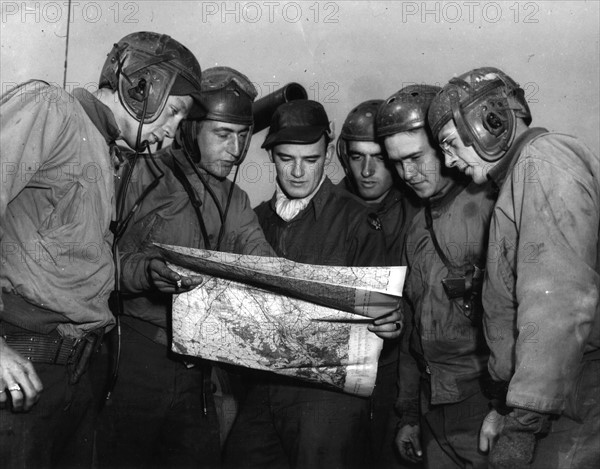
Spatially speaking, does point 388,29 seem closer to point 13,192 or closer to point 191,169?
point 191,169

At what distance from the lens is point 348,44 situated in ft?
15.8

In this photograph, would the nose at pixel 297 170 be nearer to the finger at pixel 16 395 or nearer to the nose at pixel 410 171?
the nose at pixel 410 171

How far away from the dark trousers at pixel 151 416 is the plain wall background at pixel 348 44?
1652mm

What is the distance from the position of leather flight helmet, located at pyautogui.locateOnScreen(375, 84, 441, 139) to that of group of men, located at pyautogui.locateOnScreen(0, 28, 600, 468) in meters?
0.01

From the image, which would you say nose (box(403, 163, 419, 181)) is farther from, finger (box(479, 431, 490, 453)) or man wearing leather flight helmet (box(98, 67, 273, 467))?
finger (box(479, 431, 490, 453))

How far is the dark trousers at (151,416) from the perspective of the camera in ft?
11.0

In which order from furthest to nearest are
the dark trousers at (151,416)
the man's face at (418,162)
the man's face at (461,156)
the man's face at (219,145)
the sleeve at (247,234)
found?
the man's face at (219,145) → the man's face at (418,162) → the sleeve at (247,234) → the dark trousers at (151,416) → the man's face at (461,156)

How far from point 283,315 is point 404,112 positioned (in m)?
1.28

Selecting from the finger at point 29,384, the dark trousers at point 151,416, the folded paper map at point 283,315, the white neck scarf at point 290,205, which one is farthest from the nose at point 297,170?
the finger at point 29,384

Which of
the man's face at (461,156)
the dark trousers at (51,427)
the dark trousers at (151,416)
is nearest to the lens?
the dark trousers at (51,427)

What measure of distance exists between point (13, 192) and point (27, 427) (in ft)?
2.49

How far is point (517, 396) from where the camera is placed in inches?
86.0

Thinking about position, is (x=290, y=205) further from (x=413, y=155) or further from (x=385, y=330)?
(x=385, y=330)

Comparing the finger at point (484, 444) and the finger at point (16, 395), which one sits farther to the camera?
the finger at point (484, 444)
